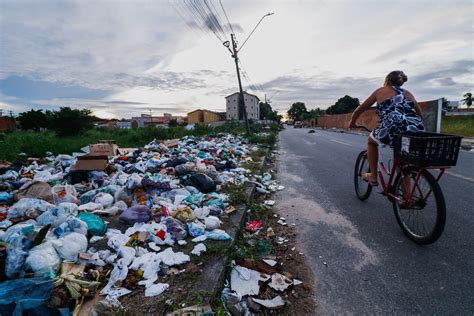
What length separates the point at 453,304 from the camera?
5.47ft

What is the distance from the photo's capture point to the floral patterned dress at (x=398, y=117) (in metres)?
2.61

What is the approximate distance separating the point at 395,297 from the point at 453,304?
0.35 metres

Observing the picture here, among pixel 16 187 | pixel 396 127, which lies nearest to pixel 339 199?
pixel 396 127

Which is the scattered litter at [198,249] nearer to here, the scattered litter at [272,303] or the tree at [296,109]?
the scattered litter at [272,303]

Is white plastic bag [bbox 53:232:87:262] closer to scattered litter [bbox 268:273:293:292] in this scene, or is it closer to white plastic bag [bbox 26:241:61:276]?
white plastic bag [bbox 26:241:61:276]

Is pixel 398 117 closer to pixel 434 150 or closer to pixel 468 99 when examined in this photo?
pixel 434 150

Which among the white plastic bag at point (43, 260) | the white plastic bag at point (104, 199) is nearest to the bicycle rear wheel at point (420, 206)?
the white plastic bag at point (43, 260)

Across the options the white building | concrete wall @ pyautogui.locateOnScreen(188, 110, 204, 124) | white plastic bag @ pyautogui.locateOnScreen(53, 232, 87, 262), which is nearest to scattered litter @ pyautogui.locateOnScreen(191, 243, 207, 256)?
white plastic bag @ pyautogui.locateOnScreen(53, 232, 87, 262)

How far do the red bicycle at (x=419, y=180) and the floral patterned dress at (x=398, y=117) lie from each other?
13 cm

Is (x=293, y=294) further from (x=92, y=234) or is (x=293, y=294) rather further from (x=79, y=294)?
(x=92, y=234)

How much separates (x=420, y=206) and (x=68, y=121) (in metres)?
17.9

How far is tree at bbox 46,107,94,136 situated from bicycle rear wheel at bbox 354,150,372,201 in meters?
16.8

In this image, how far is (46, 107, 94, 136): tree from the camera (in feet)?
48.8

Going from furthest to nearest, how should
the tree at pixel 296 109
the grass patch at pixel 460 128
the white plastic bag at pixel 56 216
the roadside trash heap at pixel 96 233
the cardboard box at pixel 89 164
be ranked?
the tree at pixel 296 109, the grass patch at pixel 460 128, the cardboard box at pixel 89 164, the white plastic bag at pixel 56 216, the roadside trash heap at pixel 96 233
